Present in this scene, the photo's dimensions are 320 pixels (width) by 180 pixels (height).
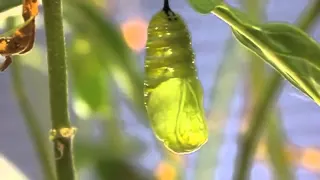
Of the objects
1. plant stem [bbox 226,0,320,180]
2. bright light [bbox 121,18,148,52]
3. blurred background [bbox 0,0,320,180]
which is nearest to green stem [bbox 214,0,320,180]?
plant stem [bbox 226,0,320,180]

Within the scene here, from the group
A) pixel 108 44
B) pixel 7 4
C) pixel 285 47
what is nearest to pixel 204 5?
pixel 285 47

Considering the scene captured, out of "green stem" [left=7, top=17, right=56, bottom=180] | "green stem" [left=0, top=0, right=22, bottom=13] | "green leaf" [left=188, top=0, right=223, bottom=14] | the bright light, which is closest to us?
"green leaf" [left=188, top=0, right=223, bottom=14]

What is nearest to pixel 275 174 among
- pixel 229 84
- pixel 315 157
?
pixel 229 84

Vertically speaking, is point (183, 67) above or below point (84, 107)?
above

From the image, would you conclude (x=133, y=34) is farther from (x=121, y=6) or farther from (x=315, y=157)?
(x=315, y=157)

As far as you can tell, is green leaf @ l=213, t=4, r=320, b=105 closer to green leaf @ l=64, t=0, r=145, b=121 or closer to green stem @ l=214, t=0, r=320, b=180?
green stem @ l=214, t=0, r=320, b=180

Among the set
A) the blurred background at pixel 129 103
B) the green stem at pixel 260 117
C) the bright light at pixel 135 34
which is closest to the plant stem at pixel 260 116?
the green stem at pixel 260 117

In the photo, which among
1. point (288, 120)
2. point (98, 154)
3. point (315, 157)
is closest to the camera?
point (98, 154)

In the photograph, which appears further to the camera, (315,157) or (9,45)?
(315,157)
